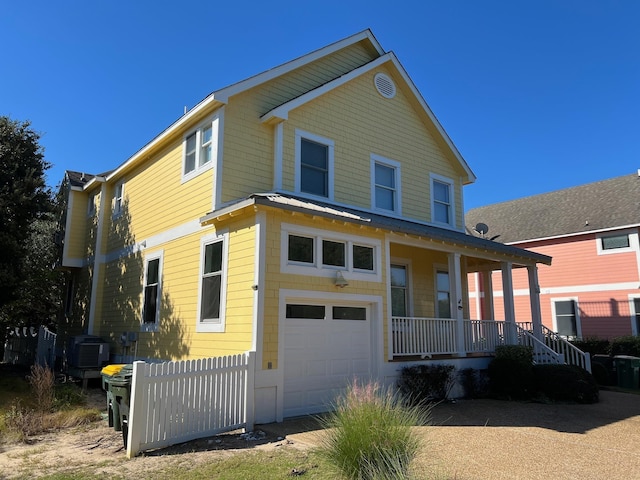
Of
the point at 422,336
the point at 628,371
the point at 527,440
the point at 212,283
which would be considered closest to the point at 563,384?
the point at 422,336

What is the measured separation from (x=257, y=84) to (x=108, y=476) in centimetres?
916

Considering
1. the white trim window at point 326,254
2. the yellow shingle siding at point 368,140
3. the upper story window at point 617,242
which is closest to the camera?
the white trim window at point 326,254

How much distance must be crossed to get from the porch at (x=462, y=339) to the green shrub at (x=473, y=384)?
1.63 ft

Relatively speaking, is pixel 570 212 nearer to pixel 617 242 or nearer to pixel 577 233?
pixel 577 233

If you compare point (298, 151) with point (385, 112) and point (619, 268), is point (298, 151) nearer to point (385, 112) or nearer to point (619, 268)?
point (385, 112)

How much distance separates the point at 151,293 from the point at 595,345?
17953 millimetres

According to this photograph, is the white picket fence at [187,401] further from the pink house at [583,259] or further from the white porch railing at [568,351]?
the pink house at [583,259]

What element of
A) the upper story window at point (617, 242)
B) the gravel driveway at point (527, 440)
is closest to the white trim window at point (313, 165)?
the gravel driveway at point (527, 440)

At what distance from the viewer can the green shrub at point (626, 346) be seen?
1847cm

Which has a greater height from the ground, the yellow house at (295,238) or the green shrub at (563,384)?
the yellow house at (295,238)

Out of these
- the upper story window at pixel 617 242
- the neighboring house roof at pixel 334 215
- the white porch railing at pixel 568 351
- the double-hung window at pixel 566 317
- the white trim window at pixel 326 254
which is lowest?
the white porch railing at pixel 568 351

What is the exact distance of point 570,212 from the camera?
23.8m

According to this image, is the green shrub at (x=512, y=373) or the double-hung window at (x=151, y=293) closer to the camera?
the green shrub at (x=512, y=373)

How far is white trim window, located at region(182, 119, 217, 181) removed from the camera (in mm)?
11172
